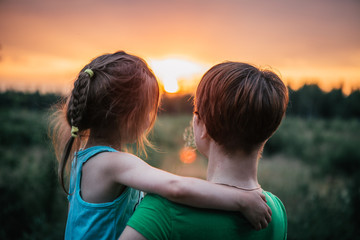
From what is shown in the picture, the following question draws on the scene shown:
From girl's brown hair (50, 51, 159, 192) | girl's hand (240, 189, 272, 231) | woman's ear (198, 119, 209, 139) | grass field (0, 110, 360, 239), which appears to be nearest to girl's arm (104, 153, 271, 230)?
girl's hand (240, 189, 272, 231)

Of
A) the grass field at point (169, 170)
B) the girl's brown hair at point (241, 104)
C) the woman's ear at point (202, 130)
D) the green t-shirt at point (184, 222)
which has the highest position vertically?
the girl's brown hair at point (241, 104)

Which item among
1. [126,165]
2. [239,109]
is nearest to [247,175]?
[239,109]

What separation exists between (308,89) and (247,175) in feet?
124

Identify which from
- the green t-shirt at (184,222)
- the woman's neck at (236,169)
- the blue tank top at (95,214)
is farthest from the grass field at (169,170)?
the green t-shirt at (184,222)

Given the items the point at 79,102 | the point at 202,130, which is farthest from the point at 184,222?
the point at 79,102

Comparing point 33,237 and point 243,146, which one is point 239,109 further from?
point 33,237

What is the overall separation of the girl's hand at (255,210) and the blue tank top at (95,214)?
722 millimetres

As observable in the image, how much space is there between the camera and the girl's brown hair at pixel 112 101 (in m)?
1.61

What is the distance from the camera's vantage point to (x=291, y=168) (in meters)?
10.0

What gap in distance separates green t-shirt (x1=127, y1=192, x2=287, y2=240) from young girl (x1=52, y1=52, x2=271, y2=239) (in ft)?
0.36

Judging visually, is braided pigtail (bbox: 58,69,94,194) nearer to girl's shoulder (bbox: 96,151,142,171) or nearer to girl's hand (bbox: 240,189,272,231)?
girl's shoulder (bbox: 96,151,142,171)

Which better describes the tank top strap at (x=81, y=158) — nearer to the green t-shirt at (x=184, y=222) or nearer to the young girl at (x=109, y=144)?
the young girl at (x=109, y=144)

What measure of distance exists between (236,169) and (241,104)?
32cm

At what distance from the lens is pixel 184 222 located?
42.9 inches
